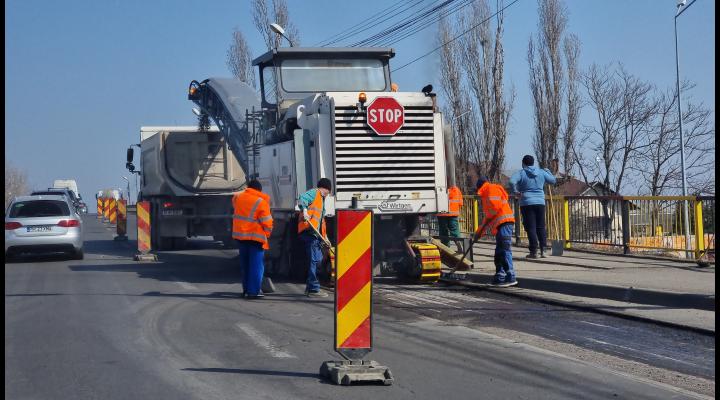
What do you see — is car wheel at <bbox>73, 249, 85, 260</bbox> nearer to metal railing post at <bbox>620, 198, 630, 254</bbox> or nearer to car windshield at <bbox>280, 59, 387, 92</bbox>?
car windshield at <bbox>280, 59, 387, 92</bbox>

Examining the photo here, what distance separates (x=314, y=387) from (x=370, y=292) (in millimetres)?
878

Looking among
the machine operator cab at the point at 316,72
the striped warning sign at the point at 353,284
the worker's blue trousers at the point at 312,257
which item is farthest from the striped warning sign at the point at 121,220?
the striped warning sign at the point at 353,284

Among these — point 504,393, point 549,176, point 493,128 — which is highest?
point 493,128

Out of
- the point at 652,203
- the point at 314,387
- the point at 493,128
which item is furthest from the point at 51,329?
the point at 493,128

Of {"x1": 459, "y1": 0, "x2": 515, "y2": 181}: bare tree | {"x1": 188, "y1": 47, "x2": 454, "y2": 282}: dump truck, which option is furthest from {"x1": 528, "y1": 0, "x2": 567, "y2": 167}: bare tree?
{"x1": 188, "y1": 47, "x2": 454, "y2": 282}: dump truck

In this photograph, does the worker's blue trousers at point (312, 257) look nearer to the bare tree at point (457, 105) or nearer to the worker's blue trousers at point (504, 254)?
the worker's blue trousers at point (504, 254)

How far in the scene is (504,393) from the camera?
665cm

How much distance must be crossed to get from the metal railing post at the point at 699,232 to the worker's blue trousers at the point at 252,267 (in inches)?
280

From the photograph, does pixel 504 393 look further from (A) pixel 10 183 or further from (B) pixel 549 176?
(A) pixel 10 183

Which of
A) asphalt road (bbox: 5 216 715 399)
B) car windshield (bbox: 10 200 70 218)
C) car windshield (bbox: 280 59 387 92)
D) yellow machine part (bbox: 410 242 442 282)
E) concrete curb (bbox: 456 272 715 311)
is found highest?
car windshield (bbox: 280 59 387 92)

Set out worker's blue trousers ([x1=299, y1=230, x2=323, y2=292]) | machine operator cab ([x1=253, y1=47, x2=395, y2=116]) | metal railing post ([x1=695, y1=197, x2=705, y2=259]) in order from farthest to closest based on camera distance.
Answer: machine operator cab ([x1=253, y1=47, x2=395, y2=116])
metal railing post ([x1=695, y1=197, x2=705, y2=259])
worker's blue trousers ([x1=299, y1=230, x2=323, y2=292])

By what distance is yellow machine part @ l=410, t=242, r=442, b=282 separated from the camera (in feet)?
45.3

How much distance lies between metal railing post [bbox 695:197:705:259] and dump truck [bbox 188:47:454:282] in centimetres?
406

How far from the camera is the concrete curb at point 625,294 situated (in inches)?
419
